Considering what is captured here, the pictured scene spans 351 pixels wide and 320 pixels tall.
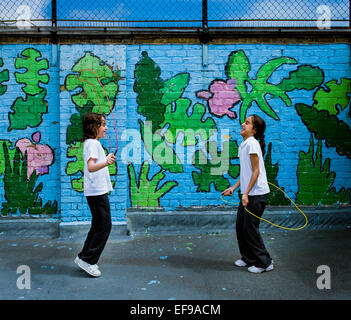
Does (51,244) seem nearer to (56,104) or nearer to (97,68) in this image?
(56,104)

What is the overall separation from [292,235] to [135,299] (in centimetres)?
296

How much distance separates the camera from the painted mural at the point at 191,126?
17.8 ft

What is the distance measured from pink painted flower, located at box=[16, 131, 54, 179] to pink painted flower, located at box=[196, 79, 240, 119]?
2.49 m

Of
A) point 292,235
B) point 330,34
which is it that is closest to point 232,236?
point 292,235

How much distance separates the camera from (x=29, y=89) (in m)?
5.41

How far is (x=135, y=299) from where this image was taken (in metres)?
3.11

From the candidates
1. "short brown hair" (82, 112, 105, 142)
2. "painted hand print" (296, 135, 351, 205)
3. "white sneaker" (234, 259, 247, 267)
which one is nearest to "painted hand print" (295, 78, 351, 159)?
"painted hand print" (296, 135, 351, 205)

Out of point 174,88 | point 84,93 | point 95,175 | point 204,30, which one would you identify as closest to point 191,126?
point 174,88

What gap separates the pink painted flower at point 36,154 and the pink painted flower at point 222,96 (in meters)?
2.49

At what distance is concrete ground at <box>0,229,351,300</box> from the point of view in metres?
3.25

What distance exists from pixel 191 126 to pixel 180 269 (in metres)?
2.38

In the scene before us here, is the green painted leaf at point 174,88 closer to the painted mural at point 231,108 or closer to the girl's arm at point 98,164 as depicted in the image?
the painted mural at point 231,108
